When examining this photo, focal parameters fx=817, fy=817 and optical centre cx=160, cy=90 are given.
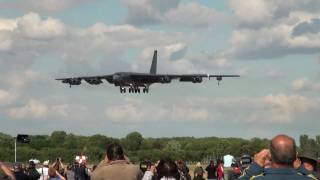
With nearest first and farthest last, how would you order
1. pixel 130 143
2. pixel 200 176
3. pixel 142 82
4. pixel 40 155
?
pixel 200 176, pixel 142 82, pixel 40 155, pixel 130 143

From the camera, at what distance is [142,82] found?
2301 inches

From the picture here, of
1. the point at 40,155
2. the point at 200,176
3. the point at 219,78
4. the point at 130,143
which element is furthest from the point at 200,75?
the point at 130,143

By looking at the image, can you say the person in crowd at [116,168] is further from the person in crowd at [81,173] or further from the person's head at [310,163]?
the person in crowd at [81,173]

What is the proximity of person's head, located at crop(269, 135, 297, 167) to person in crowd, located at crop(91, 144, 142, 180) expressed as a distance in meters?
3.10

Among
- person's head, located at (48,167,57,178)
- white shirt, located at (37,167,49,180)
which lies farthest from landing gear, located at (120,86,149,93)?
person's head, located at (48,167,57,178)

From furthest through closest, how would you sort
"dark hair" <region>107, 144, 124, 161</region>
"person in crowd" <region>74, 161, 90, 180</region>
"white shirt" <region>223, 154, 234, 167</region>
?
1. "white shirt" <region>223, 154, 234, 167</region>
2. "person in crowd" <region>74, 161, 90, 180</region>
3. "dark hair" <region>107, 144, 124, 161</region>

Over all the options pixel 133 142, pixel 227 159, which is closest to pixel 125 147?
pixel 133 142

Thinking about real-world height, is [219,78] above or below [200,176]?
above

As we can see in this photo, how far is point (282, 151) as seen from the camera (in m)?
4.98

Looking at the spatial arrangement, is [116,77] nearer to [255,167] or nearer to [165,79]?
[165,79]

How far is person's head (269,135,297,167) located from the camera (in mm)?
4980

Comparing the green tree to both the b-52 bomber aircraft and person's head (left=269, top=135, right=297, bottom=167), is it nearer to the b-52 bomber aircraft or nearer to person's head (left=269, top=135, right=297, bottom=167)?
the b-52 bomber aircraft

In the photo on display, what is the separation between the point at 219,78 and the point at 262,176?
5485 centimetres

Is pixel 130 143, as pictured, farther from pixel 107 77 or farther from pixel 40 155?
pixel 107 77
